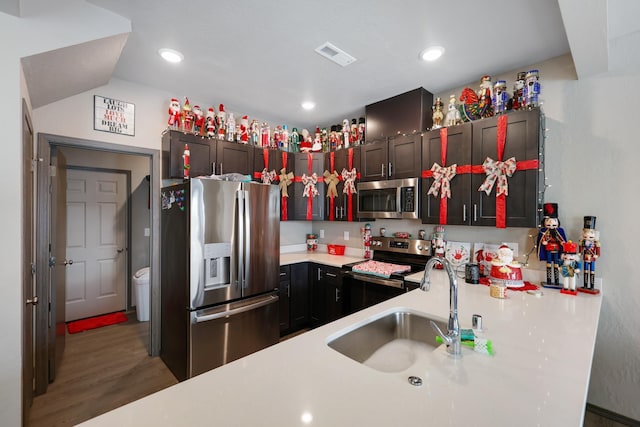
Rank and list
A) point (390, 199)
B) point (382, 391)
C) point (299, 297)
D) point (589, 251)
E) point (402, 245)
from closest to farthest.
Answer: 1. point (382, 391)
2. point (589, 251)
3. point (390, 199)
4. point (402, 245)
5. point (299, 297)

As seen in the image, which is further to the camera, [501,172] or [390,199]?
[390,199]

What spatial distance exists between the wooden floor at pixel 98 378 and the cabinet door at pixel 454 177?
8.97 feet

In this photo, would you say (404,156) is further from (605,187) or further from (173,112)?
(173,112)

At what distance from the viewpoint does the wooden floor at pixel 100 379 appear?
205 cm

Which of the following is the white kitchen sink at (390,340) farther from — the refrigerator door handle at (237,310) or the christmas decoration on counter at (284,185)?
the christmas decoration on counter at (284,185)

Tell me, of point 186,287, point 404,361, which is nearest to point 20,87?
point 186,287

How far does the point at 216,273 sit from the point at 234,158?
128 centimetres

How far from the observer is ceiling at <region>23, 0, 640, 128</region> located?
1695mm

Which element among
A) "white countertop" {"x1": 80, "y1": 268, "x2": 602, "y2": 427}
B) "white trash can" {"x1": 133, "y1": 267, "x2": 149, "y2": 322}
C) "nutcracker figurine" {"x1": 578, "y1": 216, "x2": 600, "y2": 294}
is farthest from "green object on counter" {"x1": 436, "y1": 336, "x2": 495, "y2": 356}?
"white trash can" {"x1": 133, "y1": 267, "x2": 149, "y2": 322}

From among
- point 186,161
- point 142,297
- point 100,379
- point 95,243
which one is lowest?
point 100,379

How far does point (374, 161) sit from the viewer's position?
3.11 meters

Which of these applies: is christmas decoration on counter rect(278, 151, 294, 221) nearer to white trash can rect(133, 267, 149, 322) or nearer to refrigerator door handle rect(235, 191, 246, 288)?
refrigerator door handle rect(235, 191, 246, 288)

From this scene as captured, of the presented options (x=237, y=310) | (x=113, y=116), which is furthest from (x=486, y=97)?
(x=113, y=116)

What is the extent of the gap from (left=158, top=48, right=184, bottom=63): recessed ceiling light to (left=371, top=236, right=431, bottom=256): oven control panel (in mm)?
2513
